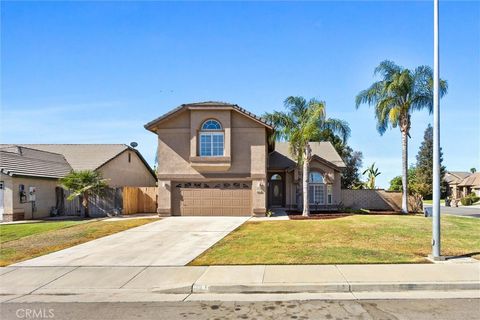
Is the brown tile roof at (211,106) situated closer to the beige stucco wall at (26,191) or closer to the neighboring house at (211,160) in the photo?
the neighboring house at (211,160)

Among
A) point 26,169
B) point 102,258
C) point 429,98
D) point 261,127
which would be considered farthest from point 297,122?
point 26,169

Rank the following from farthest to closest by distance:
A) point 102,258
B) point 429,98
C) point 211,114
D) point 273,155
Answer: point 273,155, point 429,98, point 211,114, point 102,258

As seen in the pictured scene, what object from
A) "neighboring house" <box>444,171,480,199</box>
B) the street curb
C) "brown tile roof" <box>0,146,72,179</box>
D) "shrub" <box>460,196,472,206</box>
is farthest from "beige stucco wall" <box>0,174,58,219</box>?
"neighboring house" <box>444,171,480,199</box>

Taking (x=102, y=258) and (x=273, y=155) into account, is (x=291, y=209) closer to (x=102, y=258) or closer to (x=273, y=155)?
(x=273, y=155)

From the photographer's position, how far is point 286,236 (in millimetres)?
14156

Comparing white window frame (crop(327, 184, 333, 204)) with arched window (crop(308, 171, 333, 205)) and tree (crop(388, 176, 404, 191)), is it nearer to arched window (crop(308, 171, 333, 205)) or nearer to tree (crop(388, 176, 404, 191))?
arched window (crop(308, 171, 333, 205))

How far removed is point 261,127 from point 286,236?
10.4 metres

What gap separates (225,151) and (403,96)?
41.6 ft

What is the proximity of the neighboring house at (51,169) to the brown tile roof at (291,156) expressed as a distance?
41.5 feet

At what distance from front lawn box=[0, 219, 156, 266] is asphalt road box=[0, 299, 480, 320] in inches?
194

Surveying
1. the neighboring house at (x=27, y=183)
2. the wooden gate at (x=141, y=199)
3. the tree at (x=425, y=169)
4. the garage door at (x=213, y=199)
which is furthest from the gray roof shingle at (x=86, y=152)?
the tree at (x=425, y=169)

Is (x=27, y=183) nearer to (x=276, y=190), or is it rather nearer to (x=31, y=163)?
(x=31, y=163)

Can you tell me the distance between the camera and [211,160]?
2273cm

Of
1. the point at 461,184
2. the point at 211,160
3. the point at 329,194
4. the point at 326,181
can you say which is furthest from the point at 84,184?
the point at 461,184
